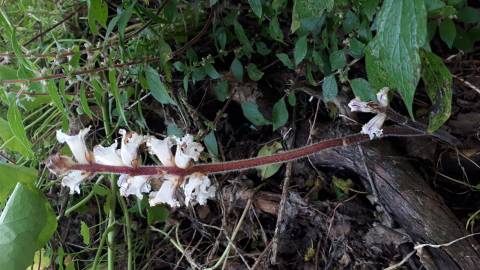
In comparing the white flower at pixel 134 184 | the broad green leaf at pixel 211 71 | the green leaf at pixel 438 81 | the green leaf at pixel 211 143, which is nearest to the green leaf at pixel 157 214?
the green leaf at pixel 211 143

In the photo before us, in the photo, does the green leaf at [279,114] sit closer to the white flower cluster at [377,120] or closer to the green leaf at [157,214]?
the white flower cluster at [377,120]

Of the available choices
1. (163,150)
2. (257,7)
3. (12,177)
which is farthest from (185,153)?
(12,177)

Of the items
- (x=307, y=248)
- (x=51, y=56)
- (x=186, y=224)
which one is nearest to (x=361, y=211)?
(x=307, y=248)

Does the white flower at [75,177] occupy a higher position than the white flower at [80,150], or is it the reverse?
the white flower at [80,150]

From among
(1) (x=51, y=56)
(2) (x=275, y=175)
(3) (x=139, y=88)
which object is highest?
(1) (x=51, y=56)

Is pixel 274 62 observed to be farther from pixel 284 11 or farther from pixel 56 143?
pixel 56 143

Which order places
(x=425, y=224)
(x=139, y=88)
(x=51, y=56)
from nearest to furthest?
(x=425, y=224) < (x=51, y=56) < (x=139, y=88)

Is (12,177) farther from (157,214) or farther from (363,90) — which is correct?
(363,90)
